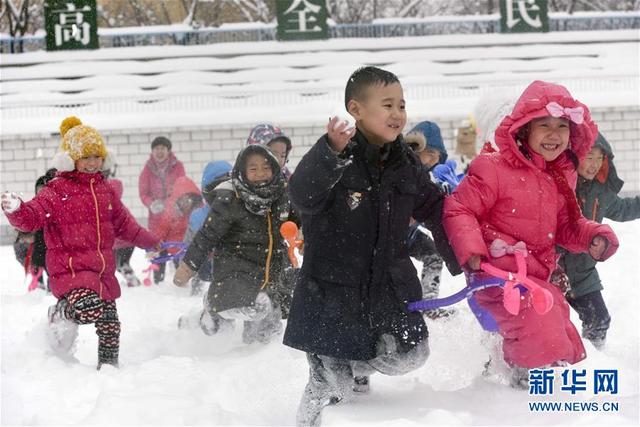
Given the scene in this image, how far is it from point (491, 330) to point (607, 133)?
1372cm

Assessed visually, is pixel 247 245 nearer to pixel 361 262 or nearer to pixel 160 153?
pixel 361 262

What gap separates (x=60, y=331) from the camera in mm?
5258

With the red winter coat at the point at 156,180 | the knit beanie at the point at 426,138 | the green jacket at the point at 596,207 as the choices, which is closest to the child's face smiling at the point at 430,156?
the knit beanie at the point at 426,138

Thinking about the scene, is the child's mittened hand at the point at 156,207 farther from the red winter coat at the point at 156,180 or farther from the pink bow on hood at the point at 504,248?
the pink bow on hood at the point at 504,248

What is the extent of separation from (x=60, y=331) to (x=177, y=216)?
366 centimetres

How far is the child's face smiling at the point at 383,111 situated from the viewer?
11.0ft

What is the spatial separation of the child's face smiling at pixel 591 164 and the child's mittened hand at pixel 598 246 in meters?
1.55

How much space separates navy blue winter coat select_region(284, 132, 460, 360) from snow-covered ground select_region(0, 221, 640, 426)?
388 millimetres

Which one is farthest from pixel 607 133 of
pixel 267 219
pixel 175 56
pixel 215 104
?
pixel 267 219

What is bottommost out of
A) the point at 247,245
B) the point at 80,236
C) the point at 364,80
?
the point at 247,245

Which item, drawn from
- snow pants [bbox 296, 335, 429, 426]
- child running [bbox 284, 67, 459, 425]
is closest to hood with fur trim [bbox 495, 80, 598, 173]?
child running [bbox 284, 67, 459, 425]

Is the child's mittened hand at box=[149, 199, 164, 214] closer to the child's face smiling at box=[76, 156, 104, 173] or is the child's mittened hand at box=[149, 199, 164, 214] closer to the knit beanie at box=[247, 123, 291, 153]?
the knit beanie at box=[247, 123, 291, 153]

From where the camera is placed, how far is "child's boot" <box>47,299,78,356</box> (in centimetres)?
512

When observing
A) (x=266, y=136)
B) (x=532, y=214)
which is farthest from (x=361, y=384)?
(x=266, y=136)
